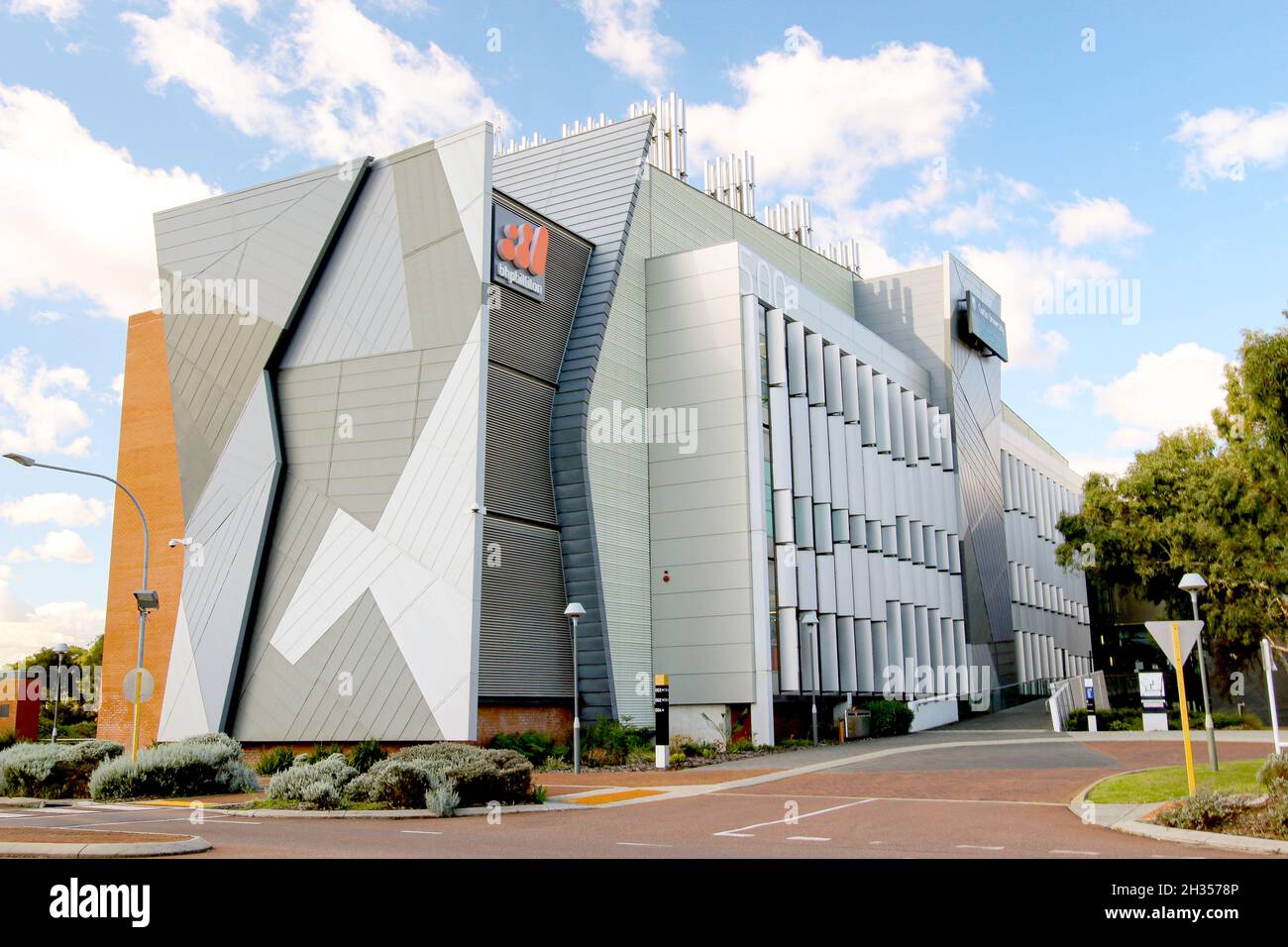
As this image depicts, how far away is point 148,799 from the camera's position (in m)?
21.1

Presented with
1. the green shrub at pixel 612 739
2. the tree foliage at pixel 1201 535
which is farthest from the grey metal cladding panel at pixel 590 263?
the tree foliage at pixel 1201 535

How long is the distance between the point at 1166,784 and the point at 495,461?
18619mm

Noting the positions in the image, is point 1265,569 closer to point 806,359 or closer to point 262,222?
point 806,359

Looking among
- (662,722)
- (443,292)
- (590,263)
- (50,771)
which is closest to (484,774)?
(50,771)

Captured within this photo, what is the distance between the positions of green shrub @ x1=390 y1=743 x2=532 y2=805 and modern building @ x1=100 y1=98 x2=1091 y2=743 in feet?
22.4

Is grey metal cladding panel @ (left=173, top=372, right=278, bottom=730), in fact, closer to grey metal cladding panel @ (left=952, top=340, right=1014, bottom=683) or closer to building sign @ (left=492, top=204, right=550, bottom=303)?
building sign @ (left=492, top=204, right=550, bottom=303)

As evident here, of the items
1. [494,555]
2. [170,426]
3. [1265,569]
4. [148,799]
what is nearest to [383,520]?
[494,555]

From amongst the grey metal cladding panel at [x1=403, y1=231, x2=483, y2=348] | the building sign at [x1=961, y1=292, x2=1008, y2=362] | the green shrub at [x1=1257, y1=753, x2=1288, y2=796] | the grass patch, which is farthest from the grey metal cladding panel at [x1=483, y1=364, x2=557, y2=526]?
the building sign at [x1=961, y1=292, x2=1008, y2=362]

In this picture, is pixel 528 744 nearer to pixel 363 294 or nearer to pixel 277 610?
pixel 277 610

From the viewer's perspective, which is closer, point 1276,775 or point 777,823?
point 1276,775

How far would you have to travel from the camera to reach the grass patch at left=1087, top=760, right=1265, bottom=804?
16.9m

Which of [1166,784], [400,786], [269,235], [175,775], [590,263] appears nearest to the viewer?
[400,786]

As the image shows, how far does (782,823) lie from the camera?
16297 mm
